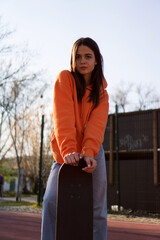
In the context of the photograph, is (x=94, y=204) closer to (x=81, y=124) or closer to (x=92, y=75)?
(x=81, y=124)

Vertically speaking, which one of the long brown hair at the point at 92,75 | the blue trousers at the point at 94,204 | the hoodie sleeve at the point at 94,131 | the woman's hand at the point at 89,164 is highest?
the long brown hair at the point at 92,75

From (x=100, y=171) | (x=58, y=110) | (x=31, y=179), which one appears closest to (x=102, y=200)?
(x=100, y=171)

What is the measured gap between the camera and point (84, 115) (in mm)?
1984

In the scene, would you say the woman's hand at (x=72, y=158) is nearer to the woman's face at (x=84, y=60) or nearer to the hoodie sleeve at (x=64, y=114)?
the hoodie sleeve at (x=64, y=114)

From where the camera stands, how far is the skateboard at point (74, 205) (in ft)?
5.19

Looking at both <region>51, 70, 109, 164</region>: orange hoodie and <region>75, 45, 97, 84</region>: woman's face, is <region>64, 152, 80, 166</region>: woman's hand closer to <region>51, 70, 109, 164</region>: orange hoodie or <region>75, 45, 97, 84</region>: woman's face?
<region>51, 70, 109, 164</region>: orange hoodie

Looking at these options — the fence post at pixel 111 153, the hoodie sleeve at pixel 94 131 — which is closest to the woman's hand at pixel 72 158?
the hoodie sleeve at pixel 94 131

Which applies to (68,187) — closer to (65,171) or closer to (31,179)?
(65,171)

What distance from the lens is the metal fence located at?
28.3 feet

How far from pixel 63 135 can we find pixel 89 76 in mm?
619

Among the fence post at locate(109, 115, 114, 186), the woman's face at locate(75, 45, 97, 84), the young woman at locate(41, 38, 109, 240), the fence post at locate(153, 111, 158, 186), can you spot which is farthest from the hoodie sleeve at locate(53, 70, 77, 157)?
the fence post at locate(109, 115, 114, 186)

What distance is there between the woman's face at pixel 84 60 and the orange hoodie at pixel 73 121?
101 mm

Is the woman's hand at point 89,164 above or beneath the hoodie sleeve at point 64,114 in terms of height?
beneath

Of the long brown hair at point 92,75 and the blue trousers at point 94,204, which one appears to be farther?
the long brown hair at point 92,75
